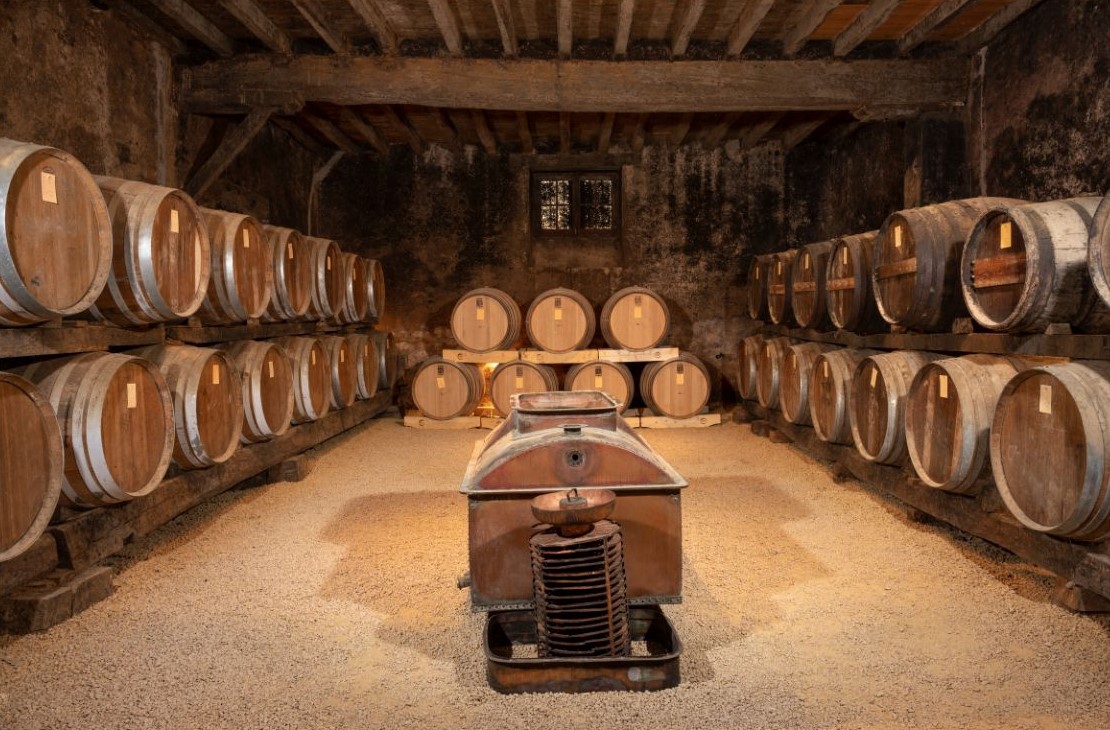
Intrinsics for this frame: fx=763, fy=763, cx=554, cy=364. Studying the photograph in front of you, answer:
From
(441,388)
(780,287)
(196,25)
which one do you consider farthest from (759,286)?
(196,25)

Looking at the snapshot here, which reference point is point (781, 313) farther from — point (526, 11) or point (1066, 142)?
point (526, 11)

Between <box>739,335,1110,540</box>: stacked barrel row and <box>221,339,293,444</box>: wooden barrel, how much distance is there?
3.97 meters

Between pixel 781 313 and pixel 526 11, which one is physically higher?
pixel 526 11

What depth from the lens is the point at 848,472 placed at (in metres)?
5.63

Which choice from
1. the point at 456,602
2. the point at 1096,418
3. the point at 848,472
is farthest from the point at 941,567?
the point at 456,602

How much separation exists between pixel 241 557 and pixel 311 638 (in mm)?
1247

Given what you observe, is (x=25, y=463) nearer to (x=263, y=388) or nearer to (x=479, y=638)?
(x=479, y=638)

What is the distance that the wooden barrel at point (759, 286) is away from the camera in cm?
795

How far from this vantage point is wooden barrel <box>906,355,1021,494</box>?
362 cm

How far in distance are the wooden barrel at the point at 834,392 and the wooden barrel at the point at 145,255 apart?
164 inches

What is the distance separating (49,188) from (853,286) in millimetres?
4755

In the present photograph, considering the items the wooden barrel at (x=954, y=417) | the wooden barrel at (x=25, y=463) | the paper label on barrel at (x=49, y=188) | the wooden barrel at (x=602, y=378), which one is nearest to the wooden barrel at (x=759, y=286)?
the wooden barrel at (x=602, y=378)

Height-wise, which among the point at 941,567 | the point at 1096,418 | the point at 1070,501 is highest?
the point at 1096,418

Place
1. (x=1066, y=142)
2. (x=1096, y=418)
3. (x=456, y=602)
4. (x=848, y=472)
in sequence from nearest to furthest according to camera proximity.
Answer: (x=1096, y=418), (x=456, y=602), (x=1066, y=142), (x=848, y=472)
